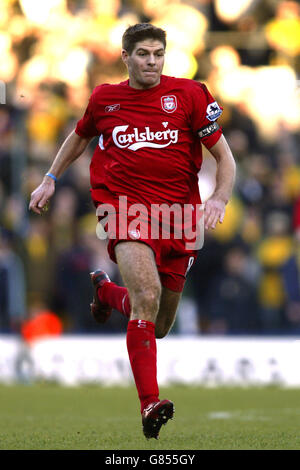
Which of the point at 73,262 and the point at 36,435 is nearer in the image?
the point at 36,435

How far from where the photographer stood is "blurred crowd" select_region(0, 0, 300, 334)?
13.7 m

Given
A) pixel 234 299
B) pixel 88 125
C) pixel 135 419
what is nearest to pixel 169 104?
pixel 88 125

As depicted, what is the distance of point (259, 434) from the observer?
24.3ft

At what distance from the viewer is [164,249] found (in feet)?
23.9

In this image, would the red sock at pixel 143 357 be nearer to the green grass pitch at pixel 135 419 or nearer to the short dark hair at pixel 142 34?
the green grass pitch at pixel 135 419

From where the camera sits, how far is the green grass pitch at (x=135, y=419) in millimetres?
6859

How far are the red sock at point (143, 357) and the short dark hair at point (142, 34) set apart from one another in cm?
177

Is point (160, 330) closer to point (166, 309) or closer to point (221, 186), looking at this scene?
point (166, 309)

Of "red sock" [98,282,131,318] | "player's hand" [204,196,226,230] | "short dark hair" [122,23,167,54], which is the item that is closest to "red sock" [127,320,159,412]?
"player's hand" [204,196,226,230]

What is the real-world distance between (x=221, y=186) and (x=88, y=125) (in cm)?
106

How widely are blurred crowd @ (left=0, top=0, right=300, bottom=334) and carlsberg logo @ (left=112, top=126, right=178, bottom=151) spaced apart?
656 cm

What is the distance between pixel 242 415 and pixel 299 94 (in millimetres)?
7316

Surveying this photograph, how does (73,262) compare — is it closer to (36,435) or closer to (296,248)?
(296,248)

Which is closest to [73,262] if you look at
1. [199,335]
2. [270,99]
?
[199,335]
